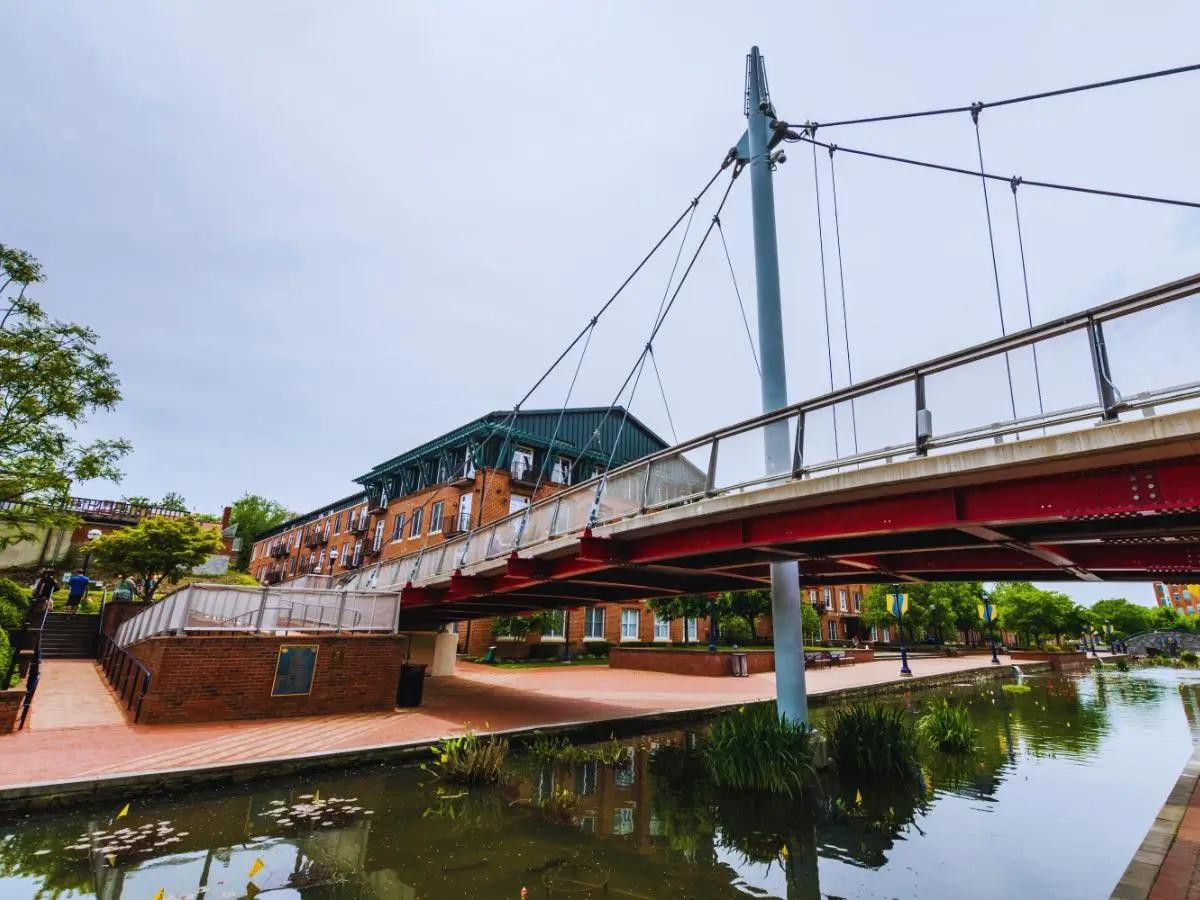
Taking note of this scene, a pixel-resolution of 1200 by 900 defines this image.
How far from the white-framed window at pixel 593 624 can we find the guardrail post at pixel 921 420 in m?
29.1

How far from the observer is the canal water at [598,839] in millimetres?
6387

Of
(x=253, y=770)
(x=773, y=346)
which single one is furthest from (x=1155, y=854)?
(x=253, y=770)

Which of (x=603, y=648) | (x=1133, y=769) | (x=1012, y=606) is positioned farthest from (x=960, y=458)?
(x=1012, y=606)

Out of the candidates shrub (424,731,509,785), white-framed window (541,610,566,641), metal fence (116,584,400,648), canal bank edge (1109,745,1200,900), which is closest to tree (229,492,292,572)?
white-framed window (541,610,566,641)

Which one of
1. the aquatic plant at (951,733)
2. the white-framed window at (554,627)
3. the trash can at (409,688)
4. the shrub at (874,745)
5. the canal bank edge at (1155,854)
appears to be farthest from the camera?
the white-framed window at (554,627)

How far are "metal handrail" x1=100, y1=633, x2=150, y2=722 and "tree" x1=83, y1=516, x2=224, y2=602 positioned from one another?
10.9 meters

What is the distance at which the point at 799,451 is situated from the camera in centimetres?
838

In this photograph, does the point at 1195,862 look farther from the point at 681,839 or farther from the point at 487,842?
the point at 487,842

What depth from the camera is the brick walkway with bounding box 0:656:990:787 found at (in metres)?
9.62

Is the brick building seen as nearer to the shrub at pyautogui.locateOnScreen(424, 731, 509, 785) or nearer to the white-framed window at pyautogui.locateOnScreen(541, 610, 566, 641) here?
the white-framed window at pyautogui.locateOnScreen(541, 610, 566, 641)

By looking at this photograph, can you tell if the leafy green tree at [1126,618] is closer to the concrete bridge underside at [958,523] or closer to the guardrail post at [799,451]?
the concrete bridge underside at [958,523]

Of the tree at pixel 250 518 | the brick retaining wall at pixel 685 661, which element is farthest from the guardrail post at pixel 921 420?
the tree at pixel 250 518

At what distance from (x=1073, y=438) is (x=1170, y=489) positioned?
3.19 feet

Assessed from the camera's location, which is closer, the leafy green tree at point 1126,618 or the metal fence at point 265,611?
the metal fence at point 265,611
